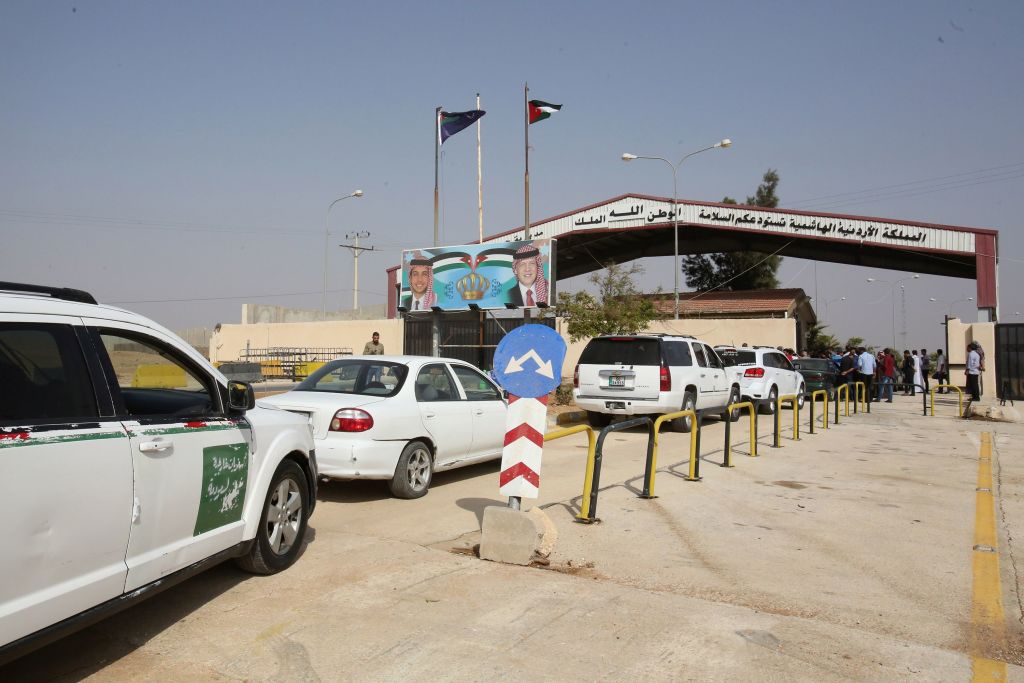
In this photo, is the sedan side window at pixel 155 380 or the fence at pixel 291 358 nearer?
the sedan side window at pixel 155 380

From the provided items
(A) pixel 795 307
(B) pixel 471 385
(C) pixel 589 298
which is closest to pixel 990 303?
(A) pixel 795 307

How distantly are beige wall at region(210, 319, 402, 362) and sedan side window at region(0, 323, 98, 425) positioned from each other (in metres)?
35.5

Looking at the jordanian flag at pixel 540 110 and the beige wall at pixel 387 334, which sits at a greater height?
the jordanian flag at pixel 540 110

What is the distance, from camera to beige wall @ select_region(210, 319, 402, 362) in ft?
131

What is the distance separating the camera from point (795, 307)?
137 ft

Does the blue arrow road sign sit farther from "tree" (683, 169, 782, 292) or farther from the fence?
"tree" (683, 169, 782, 292)

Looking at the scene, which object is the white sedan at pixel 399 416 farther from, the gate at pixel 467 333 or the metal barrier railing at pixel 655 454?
the gate at pixel 467 333

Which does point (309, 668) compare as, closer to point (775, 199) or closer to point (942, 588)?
point (942, 588)

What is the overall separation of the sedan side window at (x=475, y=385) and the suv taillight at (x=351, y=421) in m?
1.78

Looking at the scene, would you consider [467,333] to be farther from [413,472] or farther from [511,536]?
[511,536]

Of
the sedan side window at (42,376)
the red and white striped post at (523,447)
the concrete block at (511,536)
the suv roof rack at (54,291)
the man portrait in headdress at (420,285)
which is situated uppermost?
the man portrait in headdress at (420,285)

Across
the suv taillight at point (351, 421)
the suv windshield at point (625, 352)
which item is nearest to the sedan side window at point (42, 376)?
the suv taillight at point (351, 421)

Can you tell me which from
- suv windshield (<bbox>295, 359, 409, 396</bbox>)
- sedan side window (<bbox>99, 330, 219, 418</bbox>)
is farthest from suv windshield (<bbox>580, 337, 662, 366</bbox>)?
sedan side window (<bbox>99, 330, 219, 418</bbox>)

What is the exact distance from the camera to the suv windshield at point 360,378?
8.36m
